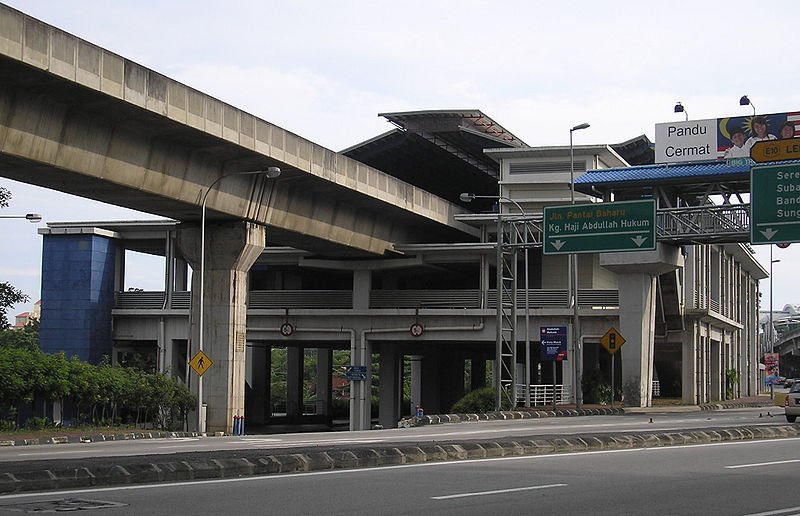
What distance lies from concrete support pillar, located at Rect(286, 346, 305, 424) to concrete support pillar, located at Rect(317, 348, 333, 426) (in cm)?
247

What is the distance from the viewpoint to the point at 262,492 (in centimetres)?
1376

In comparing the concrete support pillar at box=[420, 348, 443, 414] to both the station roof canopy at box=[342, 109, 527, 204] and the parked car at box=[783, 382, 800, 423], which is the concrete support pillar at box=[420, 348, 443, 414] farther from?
the parked car at box=[783, 382, 800, 423]

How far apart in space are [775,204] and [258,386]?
4426 centimetres

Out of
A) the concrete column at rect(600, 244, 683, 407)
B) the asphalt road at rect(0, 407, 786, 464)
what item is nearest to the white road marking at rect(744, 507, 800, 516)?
the asphalt road at rect(0, 407, 786, 464)

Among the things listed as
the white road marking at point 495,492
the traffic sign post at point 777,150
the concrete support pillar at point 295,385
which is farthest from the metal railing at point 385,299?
the white road marking at point 495,492

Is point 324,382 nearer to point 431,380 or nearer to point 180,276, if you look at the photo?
point 431,380

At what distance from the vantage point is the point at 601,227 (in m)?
41.7

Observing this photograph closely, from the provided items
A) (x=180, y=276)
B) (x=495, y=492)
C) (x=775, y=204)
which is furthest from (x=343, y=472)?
(x=180, y=276)

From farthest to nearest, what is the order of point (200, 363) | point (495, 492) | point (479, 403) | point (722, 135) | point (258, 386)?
point (258, 386), point (479, 403), point (722, 135), point (200, 363), point (495, 492)

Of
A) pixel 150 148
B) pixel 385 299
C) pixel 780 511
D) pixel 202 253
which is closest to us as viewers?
pixel 780 511

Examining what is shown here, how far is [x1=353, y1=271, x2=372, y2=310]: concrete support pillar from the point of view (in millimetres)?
59969

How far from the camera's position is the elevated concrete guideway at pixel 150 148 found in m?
27.9

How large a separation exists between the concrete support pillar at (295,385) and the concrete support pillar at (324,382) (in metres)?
2.47

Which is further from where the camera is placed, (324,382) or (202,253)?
(324,382)
